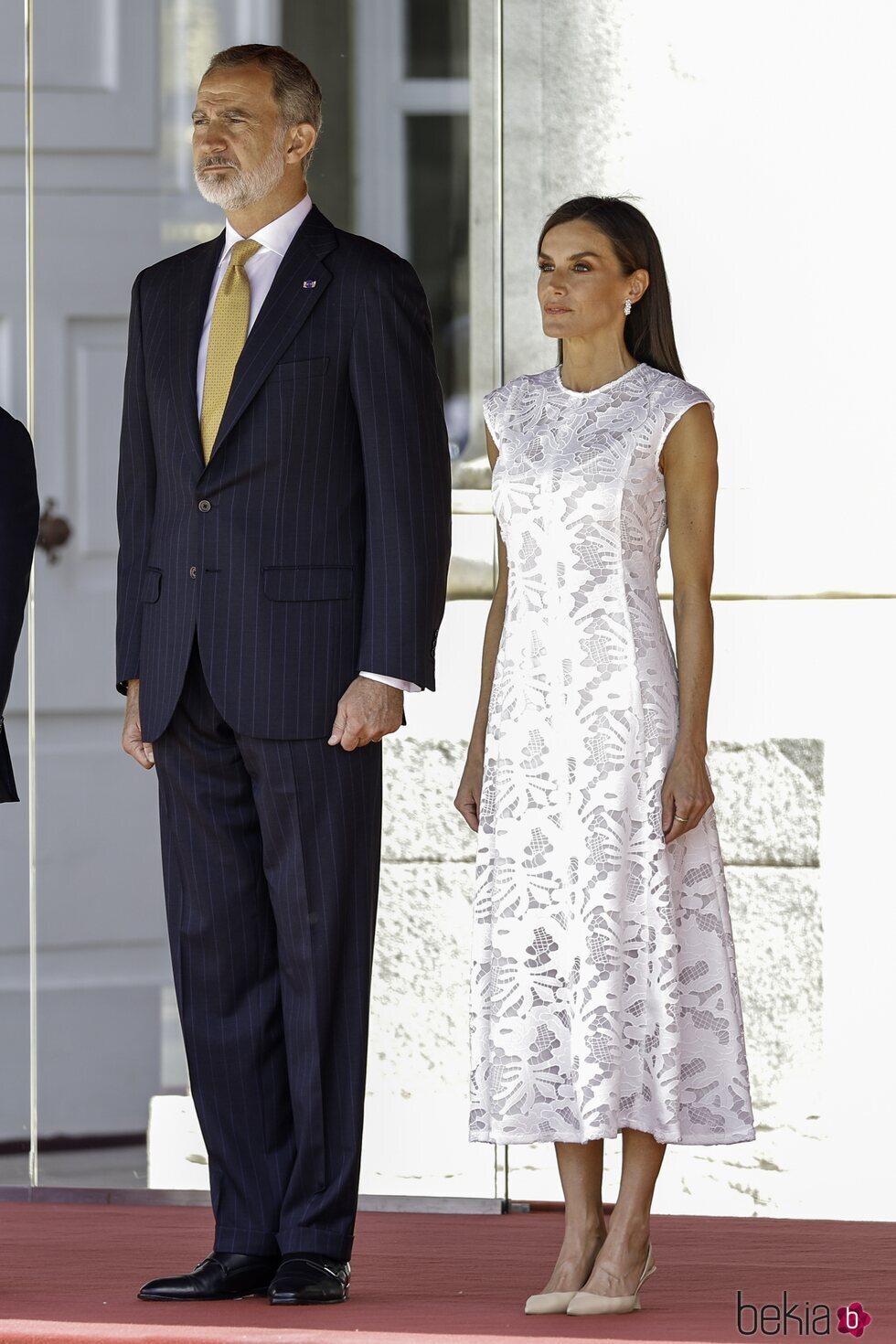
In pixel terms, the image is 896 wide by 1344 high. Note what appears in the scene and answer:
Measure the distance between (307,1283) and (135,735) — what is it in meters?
0.82

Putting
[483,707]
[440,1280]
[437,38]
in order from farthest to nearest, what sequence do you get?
[437,38], [440,1280], [483,707]

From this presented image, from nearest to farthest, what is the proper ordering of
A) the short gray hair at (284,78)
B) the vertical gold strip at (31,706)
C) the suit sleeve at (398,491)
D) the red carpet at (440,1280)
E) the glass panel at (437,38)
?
the red carpet at (440,1280), the suit sleeve at (398,491), the short gray hair at (284,78), the glass panel at (437,38), the vertical gold strip at (31,706)

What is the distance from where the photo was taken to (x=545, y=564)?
276cm

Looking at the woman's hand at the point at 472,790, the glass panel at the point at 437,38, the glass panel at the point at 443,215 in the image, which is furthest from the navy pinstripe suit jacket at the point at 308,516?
the glass panel at the point at 437,38

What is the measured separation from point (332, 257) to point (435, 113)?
1016 millimetres

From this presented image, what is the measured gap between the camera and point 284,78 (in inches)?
112

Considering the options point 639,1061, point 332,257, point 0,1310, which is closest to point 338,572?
point 332,257

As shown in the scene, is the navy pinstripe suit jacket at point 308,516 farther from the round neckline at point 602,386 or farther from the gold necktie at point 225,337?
the round neckline at point 602,386

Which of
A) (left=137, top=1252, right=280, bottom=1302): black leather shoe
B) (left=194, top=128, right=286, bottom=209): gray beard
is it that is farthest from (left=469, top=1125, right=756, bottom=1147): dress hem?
(left=194, top=128, right=286, bottom=209): gray beard

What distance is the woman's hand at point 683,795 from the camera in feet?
8.84

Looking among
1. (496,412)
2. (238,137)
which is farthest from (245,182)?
(496,412)

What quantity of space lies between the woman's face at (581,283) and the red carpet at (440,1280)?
1.37 meters

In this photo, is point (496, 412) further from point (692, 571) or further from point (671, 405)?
point (692, 571)

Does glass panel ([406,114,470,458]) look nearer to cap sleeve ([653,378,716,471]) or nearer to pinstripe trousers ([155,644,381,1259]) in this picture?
cap sleeve ([653,378,716,471])
